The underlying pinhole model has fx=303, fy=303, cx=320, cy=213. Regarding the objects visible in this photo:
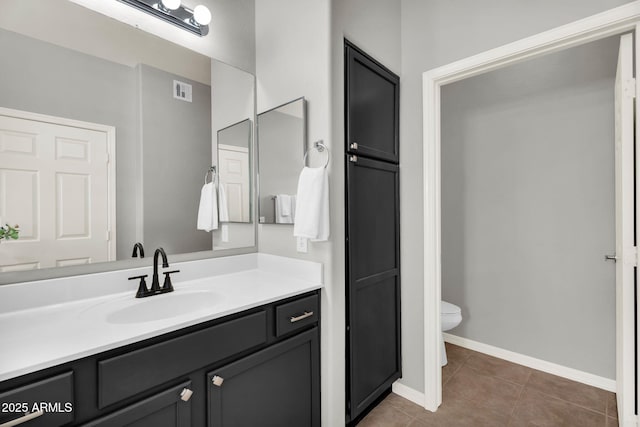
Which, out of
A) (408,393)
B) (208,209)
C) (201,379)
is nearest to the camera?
(201,379)

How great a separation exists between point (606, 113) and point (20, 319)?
337cm

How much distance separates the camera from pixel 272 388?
131 cm

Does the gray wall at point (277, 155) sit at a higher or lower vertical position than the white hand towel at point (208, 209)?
higher

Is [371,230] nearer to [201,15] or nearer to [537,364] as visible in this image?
[201,15]

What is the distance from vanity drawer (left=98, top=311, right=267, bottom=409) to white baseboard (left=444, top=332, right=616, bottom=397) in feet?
7.36

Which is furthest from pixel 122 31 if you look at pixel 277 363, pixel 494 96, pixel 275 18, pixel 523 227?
pixel 523 227

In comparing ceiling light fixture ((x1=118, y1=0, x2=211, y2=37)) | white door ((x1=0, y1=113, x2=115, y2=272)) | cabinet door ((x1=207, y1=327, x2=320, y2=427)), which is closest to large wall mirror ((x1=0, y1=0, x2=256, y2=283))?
white door ((x1=0, y1=113, x2=115, y2=272))

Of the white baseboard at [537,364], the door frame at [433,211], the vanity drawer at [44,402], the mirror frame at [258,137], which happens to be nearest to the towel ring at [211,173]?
the mirror frame at [258,137]

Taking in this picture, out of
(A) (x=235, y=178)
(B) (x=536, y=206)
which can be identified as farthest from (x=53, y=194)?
(B) (x=536, y=206)

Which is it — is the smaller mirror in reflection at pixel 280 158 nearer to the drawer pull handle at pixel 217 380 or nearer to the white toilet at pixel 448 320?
the drawer pull handle at pixel 217 380

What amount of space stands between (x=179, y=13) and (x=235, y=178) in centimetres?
91

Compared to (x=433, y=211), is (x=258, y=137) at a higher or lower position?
higher

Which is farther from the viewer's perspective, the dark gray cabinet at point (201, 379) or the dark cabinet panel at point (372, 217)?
the dark cabinet panel at point (372, 217)

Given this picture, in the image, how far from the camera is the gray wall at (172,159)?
153 cm
